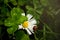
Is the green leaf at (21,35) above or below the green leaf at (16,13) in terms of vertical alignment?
below

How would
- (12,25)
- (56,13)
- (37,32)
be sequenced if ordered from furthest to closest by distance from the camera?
(56,13) < (37,32) < (12,25)

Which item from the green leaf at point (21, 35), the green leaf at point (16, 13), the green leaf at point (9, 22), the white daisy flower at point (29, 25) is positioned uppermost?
the green leaf at point (16, 13)

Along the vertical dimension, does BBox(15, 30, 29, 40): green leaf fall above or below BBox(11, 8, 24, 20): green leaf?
below

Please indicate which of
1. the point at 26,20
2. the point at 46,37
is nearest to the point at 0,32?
the point at 26,20

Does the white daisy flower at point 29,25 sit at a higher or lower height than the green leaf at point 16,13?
lower

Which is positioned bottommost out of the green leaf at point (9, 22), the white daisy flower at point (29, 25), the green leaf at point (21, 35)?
the green leaf at point (21, 35)

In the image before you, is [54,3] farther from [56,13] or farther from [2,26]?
[2,26]

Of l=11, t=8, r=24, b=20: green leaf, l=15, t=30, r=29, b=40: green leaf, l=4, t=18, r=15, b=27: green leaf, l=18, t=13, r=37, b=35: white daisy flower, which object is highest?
l=11, t=8, r=24, b=20: green leaf

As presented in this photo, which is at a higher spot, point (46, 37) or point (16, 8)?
point (16, 8)
